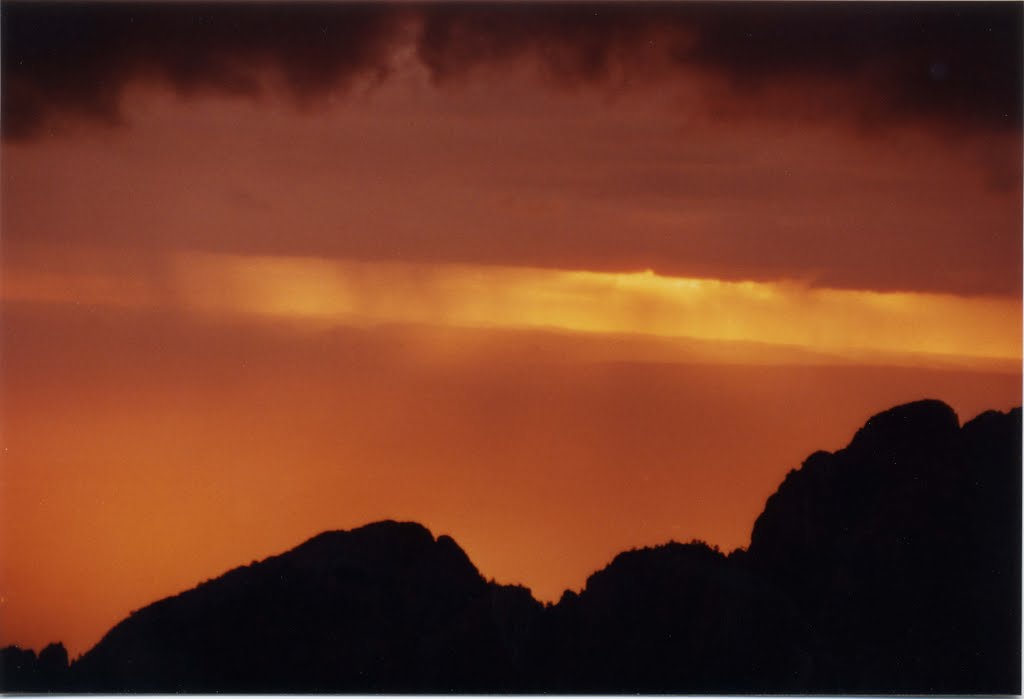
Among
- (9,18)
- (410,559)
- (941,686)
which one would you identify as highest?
(9,18)

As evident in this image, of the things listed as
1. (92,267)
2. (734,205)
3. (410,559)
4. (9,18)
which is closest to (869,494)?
(734,205)

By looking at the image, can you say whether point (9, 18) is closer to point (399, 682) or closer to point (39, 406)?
point (39, 406)

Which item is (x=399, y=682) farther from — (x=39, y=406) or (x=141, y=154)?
(x=141, y=154)

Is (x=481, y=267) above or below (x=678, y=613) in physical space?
above

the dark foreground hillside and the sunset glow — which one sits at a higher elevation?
the sunset glow

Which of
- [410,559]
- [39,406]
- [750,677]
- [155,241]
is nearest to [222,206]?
[155,241]

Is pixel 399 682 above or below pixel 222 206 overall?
below

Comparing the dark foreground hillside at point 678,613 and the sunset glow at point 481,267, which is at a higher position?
the sunset glow at point 481,267
